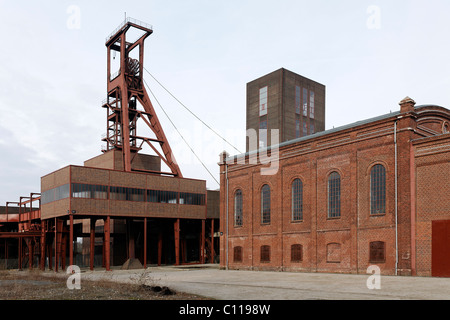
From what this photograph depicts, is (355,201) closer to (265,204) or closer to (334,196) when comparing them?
(334,196)

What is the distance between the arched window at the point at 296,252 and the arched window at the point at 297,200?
1824 millimetres

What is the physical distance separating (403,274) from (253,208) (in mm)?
13350

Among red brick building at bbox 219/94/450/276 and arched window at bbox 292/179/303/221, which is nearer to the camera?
red brick building at bbox 219/94/450/276

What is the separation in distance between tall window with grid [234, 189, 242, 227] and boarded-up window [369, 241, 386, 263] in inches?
497

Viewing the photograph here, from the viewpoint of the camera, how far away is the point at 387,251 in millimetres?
24344

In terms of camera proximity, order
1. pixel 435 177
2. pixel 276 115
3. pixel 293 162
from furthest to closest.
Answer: pixel 276 115 < pixel 293 162 < pixel 435 177

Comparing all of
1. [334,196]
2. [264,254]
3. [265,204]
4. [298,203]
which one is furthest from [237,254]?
[334,196]

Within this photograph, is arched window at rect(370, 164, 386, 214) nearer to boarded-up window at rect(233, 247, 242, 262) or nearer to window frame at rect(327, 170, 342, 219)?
window frame at rect(327, 170, 342, 219)

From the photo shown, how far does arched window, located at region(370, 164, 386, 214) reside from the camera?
25.2 meters

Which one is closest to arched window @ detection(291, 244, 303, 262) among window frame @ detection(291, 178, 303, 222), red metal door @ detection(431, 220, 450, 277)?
window frame @ detection(291, 178, 303, 222)

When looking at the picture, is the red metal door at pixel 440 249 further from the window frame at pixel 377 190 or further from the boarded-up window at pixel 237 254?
the boarded-up window at pixel 237 254
